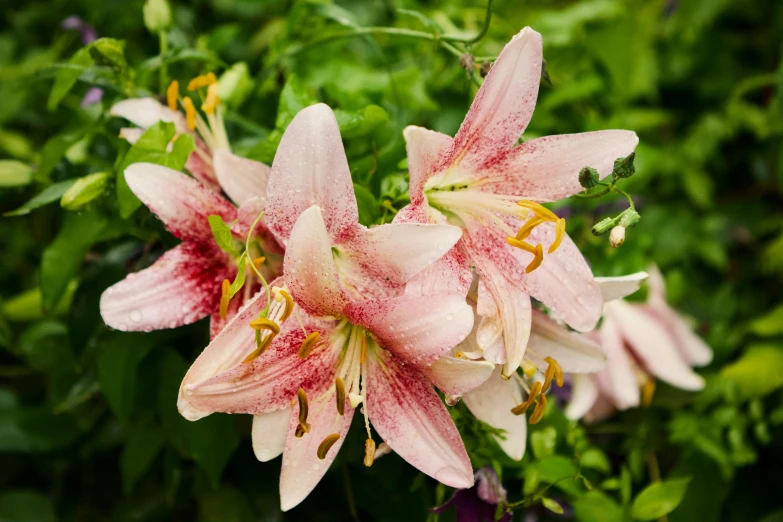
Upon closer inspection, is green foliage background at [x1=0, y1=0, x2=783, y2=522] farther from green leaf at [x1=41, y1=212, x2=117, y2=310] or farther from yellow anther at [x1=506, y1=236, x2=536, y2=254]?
yellow anther at [x1=506, y1=236, x2=536, y2=254]

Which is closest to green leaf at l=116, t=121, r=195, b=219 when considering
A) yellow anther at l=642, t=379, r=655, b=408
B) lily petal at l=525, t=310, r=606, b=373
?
lily petal at l=525, t=310, r=606, b=373

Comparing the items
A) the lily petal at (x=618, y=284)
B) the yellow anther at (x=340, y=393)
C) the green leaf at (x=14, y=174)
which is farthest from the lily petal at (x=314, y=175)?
the green leaf at (x=14, y=174)

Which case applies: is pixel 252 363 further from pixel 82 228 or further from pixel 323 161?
pixel 82 228

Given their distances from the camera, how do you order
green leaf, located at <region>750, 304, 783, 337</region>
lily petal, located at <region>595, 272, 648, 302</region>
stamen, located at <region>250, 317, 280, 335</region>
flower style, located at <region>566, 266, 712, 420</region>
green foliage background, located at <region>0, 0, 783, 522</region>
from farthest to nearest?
green leaf, located at <region>750, 304, 783, 337</region>
flower style, located at <region>566, 266, 712, 420</region>
green foliage background, located at <region>0, 0, 783, 522</region>
lily petal, located at <region>595, 272, 648, 302</region>
stamen, located at <region>250, 317, 280, 335</region>

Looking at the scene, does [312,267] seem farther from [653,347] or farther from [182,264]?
[653,347]

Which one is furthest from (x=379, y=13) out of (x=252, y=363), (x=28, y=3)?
(x=252, y=363)

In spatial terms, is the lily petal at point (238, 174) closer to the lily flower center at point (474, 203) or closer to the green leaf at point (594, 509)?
the lily flower center at point (474, 203)

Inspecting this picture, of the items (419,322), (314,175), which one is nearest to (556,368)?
(419,322)
